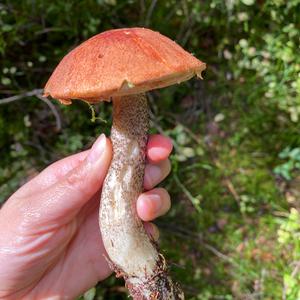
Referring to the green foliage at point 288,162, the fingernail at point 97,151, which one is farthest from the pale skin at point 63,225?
the green foliage at point 288,162

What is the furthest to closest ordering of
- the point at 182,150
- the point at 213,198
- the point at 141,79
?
the point at 213,198, the point at 182,150, the point at 141,79

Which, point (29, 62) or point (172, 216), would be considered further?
point (172, 216)

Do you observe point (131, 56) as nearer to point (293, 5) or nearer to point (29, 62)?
point (29, 62)

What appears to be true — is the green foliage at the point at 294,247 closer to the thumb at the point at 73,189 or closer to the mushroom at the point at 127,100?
the mushroom at the point at 127,100

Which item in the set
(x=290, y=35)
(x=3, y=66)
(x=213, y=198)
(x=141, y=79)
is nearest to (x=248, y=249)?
(x=213, y=198)

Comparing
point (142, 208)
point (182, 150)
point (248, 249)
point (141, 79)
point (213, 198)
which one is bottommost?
point (248, 249)

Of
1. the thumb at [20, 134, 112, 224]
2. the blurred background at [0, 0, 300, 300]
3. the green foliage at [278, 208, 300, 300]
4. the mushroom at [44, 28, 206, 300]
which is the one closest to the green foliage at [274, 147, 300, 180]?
the blurred background at [0, 0, 300, 300]
